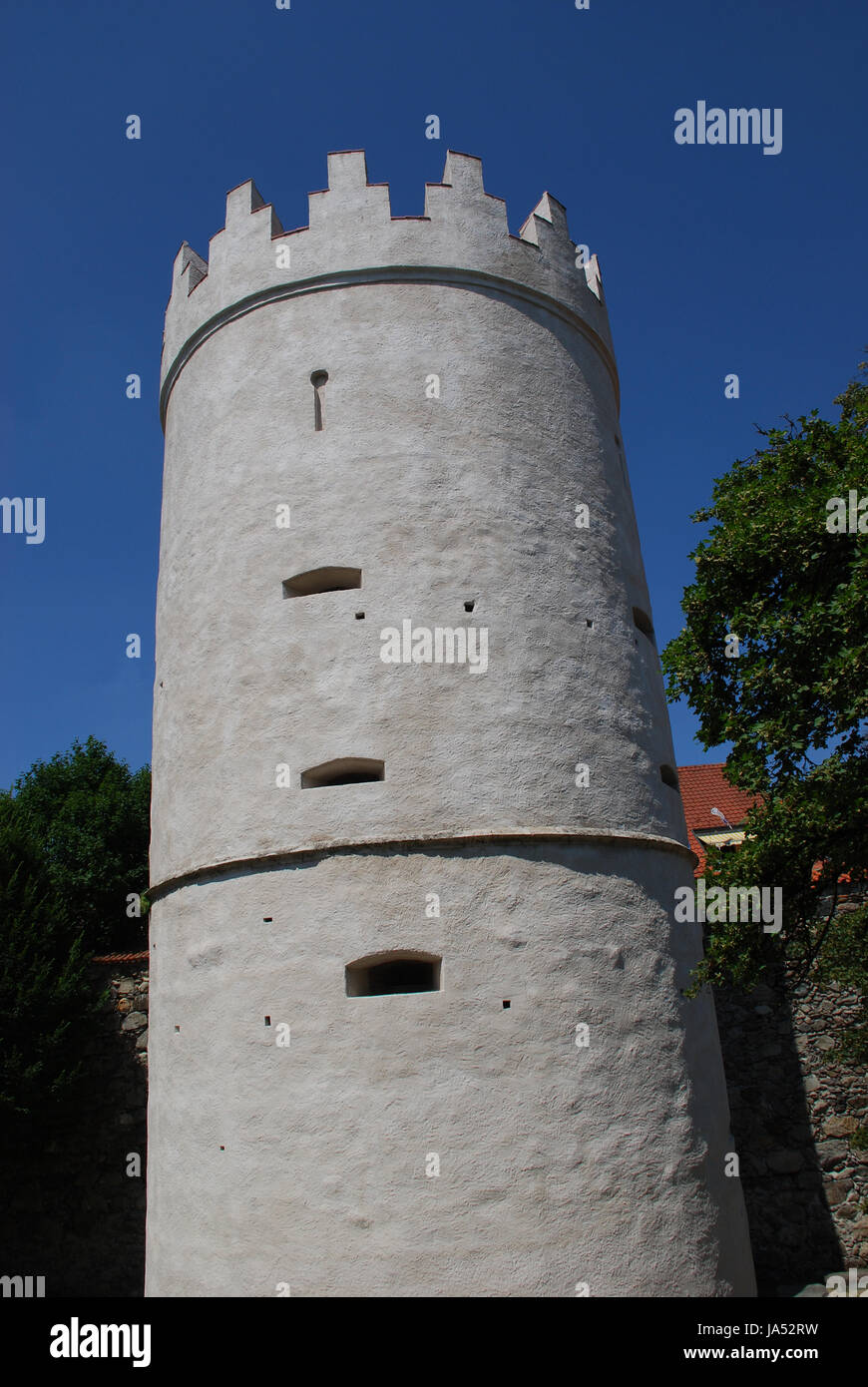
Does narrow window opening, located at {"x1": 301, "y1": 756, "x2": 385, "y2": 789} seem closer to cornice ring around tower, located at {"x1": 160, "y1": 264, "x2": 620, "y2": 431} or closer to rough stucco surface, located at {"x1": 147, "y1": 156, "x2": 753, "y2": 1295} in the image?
rough stucco surface, located at {"x1": 147, "y1": 156, "x2": 753, "y2": 1295}

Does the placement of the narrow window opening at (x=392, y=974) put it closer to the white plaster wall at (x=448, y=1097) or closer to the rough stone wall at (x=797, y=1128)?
the white plaster wall at (x=448, y=1097)

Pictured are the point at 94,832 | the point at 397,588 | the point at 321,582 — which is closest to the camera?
the point at 397,588

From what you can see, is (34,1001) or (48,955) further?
(48,955)

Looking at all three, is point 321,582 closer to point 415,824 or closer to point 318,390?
point 318,390

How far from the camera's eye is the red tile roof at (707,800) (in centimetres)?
1955

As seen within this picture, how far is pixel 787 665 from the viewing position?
7.00 m

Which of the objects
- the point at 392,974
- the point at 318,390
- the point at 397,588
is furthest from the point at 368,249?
Answer: the point at 392,974

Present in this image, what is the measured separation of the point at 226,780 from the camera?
8180mm

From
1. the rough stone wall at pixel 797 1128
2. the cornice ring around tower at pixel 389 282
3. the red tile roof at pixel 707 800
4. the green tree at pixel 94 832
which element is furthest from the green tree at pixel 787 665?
the red tile roof at pixel 707 800

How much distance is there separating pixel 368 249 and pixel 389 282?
411 millimetres

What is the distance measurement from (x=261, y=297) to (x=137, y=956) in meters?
8.08

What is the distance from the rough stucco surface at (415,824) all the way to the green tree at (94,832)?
712cm

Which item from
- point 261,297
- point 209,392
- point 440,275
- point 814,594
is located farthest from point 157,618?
point 814,594

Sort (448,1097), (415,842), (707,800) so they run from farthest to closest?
(707,800) < (415,842) < (448,1097)
